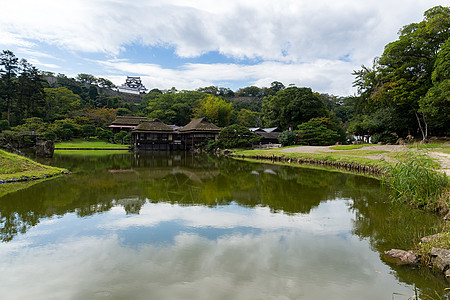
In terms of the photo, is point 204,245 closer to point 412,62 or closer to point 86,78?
point 412,62

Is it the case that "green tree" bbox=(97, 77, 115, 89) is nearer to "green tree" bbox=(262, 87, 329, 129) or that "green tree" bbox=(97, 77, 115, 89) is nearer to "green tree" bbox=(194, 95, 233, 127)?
"green tree" bbox=(194, 95, 233, 127)

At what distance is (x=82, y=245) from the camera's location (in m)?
4.59

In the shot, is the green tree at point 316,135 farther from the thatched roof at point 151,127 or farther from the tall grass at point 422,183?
the tall grass at point 422,183

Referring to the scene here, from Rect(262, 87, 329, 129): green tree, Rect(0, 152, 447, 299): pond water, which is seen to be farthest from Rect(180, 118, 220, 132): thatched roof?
Rect(0, 152, 447, 299): pond water

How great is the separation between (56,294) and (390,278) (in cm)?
435

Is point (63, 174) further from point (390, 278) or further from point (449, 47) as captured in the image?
point (449, 47)

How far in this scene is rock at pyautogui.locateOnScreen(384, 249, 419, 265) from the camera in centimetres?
401

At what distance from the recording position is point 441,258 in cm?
373

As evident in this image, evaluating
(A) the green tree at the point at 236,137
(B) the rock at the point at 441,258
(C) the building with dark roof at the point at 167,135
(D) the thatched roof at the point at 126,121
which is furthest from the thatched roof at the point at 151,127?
(B) the rock at the point at 441,258

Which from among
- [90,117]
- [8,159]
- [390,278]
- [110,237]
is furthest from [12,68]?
[390,278]

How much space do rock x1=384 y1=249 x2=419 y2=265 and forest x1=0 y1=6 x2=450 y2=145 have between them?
31.1 ft

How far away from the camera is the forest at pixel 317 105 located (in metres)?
21.4

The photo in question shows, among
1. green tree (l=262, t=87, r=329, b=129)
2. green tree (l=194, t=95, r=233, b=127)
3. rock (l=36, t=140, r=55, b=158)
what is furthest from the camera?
green tree (l=194, t=95, r=233, b=127)

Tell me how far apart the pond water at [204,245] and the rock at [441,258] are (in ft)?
0.54
